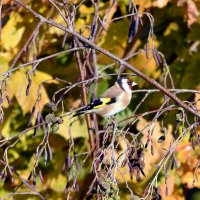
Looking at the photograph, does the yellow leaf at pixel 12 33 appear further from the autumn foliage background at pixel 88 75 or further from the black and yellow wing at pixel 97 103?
the black and yellow wing at pixel 97 103

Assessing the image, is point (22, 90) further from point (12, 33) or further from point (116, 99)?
point (116, 99)

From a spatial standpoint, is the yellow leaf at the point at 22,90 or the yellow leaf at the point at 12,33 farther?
the yellow leaf at the point at 12,33

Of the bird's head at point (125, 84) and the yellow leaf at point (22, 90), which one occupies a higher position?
the bird's head at point (125, 84)

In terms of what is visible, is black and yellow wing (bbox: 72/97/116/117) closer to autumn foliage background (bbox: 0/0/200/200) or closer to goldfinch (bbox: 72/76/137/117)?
goldfinch (bbox: 72/76/137/117)

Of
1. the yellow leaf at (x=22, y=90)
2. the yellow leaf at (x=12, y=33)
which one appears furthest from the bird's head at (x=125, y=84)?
the yellow leaf at (x=12, y=33)

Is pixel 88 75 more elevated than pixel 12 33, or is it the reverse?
pixel 12 33

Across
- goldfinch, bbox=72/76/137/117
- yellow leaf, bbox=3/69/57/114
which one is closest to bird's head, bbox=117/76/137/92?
goldfinch, bbox=72/76/137/117

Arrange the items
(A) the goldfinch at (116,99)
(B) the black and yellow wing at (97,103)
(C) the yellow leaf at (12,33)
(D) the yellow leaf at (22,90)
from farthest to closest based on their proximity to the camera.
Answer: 1. (C) the yellow leaf at (12,33)
2. (D) the yellow leaf at (22,90)
3. (A) the goldfinch at (116,99)
4. (B) the black and yellow wing at (97,103)

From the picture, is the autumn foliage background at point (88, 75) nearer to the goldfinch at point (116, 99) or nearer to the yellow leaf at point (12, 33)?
Result: the yellow leaf at point (12, 33)

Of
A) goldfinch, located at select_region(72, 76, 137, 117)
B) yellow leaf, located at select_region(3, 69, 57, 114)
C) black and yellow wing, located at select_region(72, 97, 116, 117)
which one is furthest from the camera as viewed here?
yellow leaf, located at select_region(3, 69, 57, 114)

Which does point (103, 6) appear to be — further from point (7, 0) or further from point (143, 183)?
point (143, 183)

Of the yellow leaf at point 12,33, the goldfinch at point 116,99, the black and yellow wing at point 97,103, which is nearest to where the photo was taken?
the black and yellow wing at point 97,103

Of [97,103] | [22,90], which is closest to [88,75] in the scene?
[22,90]

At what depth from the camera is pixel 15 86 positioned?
3.29 m
